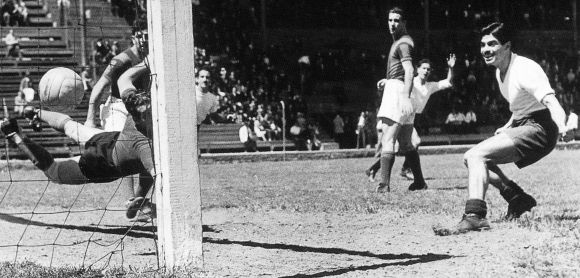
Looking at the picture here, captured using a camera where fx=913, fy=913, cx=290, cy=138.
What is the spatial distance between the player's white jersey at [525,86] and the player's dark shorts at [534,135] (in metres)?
0.07

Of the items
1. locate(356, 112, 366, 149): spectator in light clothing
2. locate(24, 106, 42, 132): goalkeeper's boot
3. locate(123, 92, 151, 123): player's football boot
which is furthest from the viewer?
locate(356, 112, 366, 149): spectator in light clothing

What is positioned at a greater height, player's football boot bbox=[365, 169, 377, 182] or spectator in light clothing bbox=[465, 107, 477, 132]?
player's football boot bbox=[365, 169, 377, 182]

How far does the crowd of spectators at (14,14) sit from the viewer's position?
2658 centimetres

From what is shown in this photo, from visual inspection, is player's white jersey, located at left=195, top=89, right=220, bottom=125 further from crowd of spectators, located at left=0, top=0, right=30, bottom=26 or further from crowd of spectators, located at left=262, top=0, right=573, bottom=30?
crowd of spectators, located at left=262, top=0, right=573, bottom=30

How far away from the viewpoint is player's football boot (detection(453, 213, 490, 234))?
6578mm

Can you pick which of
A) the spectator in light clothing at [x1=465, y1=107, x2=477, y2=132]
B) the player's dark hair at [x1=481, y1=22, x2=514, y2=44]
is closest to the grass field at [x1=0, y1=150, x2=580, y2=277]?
the player's dark hair at [x1=481, y1=22, x2=514, y2=44]

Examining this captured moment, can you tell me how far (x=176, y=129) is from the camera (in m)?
5.16

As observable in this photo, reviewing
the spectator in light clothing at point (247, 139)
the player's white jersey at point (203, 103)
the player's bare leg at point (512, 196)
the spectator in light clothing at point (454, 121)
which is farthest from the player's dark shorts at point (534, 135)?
the spectator in light clothing at point (454, 121)

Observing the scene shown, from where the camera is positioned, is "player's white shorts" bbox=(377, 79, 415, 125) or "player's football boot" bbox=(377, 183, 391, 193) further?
"player's white shorts" bbox=(377, 79, 415, 125)

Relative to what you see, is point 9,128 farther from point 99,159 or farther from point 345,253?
point 345,253

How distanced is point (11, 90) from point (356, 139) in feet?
33.7

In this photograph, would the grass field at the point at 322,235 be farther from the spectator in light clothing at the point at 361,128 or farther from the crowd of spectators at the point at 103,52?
the spectator in light clothing at the point at 361,128

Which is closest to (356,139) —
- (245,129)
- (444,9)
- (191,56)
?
(245,129)

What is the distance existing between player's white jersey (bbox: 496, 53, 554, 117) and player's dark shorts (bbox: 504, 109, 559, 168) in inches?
2.7
